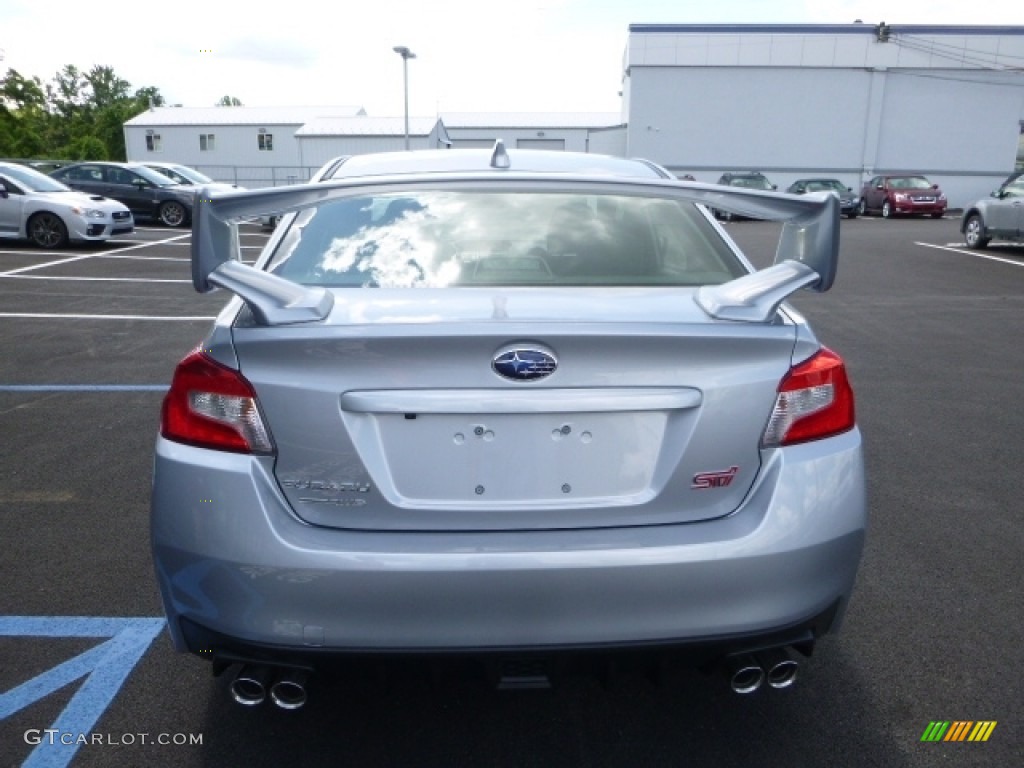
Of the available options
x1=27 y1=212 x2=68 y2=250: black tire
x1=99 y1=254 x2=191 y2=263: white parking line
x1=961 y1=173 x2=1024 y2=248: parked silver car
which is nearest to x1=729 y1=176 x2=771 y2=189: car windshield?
x1=961 y1=173 x2=1024 y2=248: parked silver car

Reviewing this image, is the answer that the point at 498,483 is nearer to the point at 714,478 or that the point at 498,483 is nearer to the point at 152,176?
the point at 714,478

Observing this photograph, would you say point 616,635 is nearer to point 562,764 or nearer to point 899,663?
point 562,764

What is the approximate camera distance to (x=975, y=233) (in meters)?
18.2

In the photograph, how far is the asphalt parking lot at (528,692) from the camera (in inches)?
101

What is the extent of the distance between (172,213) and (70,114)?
9841cm

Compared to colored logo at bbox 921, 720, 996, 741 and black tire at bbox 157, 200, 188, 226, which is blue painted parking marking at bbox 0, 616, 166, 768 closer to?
colored logo at bbox 921, 720, 996, 741

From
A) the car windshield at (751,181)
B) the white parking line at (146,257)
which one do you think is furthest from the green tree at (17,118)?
the white parking line at (146,257)

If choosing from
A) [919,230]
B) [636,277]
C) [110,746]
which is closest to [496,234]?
[636,277]

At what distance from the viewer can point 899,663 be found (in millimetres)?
3004

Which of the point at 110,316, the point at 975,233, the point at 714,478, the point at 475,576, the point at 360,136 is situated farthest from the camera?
the point at 360,136

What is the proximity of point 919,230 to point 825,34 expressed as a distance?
20.6 m

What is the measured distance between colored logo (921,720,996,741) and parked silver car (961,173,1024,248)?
16112mm

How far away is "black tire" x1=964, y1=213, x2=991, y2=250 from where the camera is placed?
58.6 ft

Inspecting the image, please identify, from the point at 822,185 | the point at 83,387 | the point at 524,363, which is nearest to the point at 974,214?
the point at 822,185
